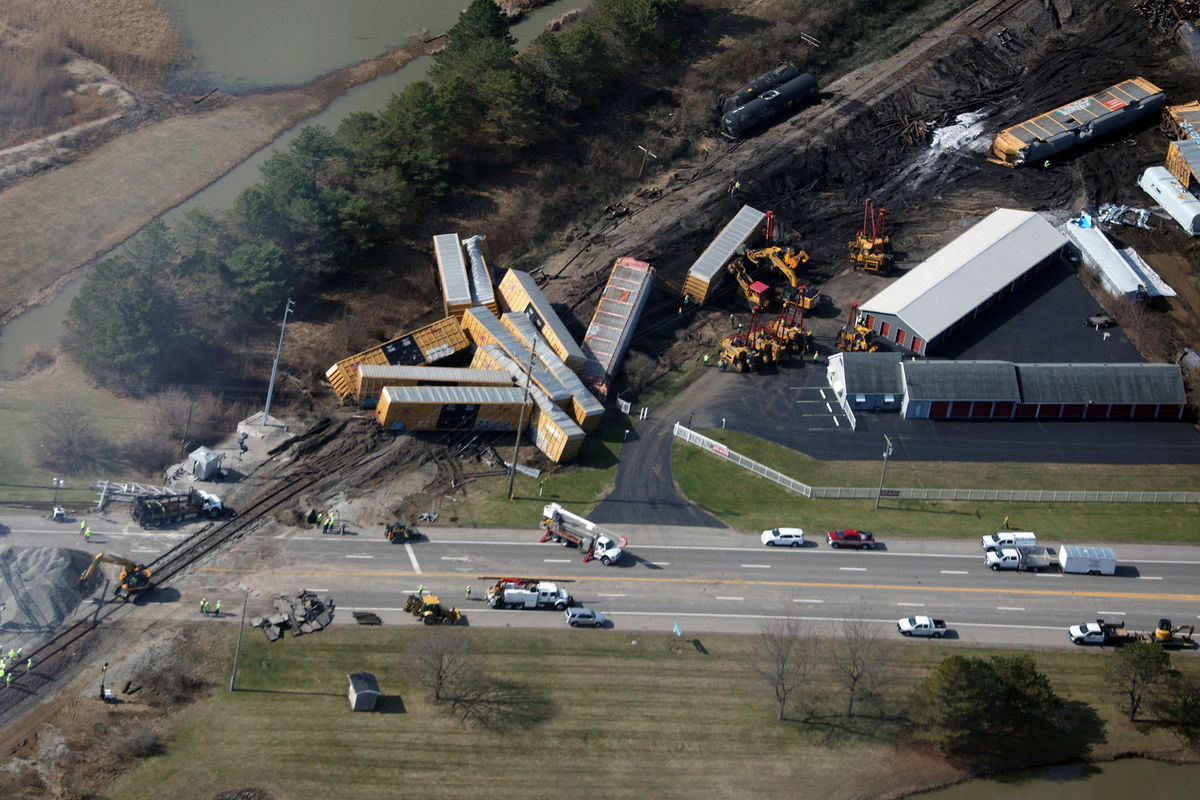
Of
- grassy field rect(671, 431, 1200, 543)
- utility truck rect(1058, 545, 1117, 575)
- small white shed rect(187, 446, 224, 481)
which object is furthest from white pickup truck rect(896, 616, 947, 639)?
small white shed rect(187, 446, 224, 481)

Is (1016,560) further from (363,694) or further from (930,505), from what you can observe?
(363,694)

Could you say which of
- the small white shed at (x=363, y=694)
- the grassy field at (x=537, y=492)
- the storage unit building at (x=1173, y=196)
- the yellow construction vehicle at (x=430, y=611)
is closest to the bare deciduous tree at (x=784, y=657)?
the grassy field at (x=537, y=492)

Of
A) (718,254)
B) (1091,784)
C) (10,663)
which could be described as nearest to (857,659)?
(1091,784)

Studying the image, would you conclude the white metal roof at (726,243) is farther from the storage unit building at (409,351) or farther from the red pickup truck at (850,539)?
the red pickup truck at (850,539)

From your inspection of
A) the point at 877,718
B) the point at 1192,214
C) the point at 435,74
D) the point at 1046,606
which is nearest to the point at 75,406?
the point at 435,74

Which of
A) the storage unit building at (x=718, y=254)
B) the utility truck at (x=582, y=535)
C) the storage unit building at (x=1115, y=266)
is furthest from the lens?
the storage unit building at (x=1115, y=266)

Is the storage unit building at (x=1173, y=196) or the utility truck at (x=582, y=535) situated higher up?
the storage unit building at (x=1173, y=196)

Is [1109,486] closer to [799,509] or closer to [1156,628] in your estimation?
[1156,628]
